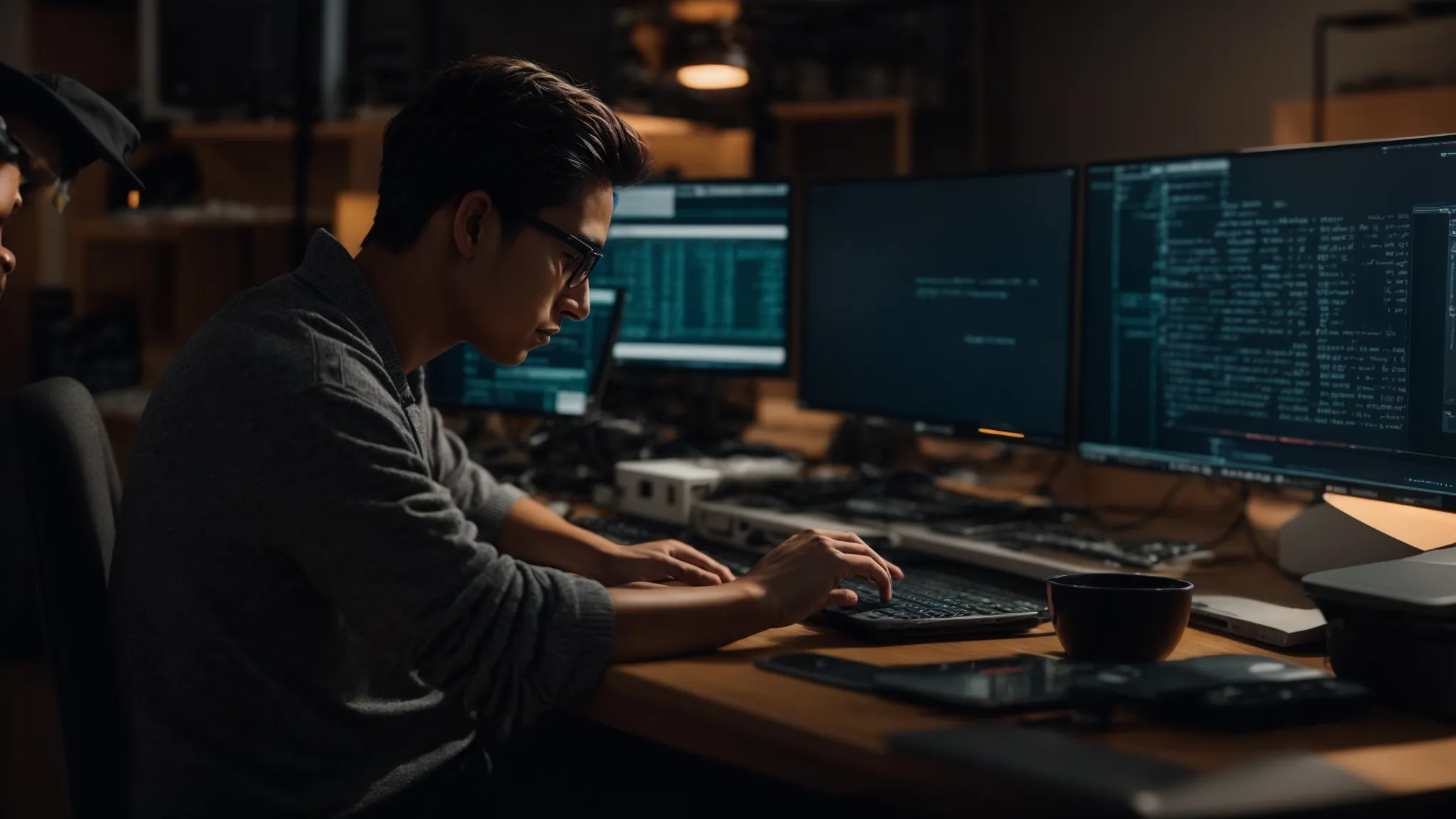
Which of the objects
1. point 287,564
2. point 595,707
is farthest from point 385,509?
point 595,707

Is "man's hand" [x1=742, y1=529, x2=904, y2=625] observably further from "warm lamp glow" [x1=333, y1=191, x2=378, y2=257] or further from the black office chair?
"warm lamp glow" [x1=333, y1=191, x2=378, y2=257]

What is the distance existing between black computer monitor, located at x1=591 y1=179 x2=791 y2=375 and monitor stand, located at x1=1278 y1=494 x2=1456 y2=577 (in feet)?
3.05

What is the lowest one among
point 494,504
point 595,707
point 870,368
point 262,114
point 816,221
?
point 595,707

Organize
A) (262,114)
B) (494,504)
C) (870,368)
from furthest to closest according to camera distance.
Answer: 1. (262,114)
2. (870,368)
3. (494,504)

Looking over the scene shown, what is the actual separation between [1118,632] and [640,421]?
1.45m

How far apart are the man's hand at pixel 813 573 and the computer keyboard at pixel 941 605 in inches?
0.8

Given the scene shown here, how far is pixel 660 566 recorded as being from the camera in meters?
1.45

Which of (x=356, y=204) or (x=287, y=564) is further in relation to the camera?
(x=356, y=204)

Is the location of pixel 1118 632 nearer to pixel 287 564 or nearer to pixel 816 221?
pixel 287 564

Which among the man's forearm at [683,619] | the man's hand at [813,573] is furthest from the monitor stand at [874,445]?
the man's forearm at [683,619]

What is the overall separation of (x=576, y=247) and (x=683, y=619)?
0.36 meters

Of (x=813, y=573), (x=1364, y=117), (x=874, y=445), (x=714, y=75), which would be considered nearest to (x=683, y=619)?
(x=813, y=573)

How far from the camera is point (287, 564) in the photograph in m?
1.15

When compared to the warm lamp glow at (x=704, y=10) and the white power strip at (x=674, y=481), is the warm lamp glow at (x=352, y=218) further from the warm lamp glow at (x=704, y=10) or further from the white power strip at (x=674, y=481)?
the warm lamp glow at (x=704, y=10)
